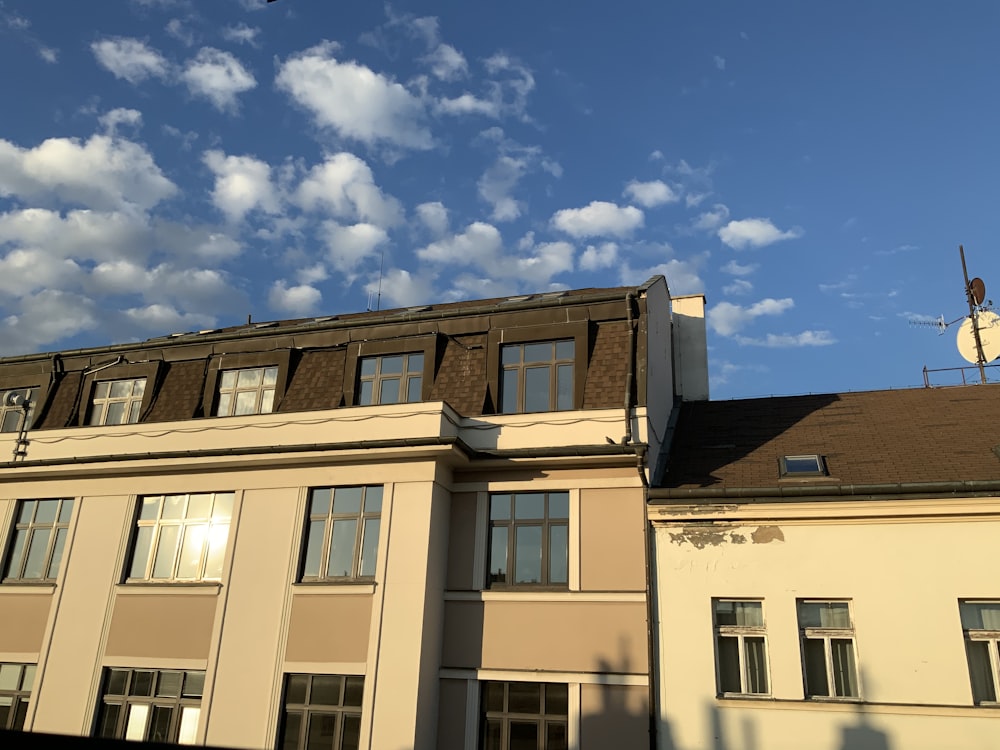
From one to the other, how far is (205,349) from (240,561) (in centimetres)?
521

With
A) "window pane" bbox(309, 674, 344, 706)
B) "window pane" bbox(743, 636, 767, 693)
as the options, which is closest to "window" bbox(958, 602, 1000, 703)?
"window pane" bbox(743, 636, 767, 693)

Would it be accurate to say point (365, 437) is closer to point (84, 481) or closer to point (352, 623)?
point (352, 623)

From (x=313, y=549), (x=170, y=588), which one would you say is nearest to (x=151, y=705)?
(x=170, y=588)

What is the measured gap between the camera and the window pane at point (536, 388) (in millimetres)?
14688

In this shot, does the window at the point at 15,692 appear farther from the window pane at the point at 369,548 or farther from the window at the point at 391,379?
the window at the point at 391,379

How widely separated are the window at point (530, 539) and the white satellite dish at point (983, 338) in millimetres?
11698

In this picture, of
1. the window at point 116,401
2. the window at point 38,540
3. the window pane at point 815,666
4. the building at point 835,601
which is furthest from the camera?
the window at point 116,401

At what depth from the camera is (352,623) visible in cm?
1320

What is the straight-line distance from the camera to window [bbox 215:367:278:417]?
1644 cm

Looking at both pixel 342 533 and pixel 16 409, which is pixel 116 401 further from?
pixel 342 533

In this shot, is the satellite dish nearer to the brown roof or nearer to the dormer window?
the brown roof

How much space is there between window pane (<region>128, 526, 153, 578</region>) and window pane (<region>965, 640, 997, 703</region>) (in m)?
13.9

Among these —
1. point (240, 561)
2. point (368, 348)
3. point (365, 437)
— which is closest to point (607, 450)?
point (365, 437)

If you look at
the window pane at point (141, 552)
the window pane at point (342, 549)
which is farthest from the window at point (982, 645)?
the window pane at point (141, 552)
